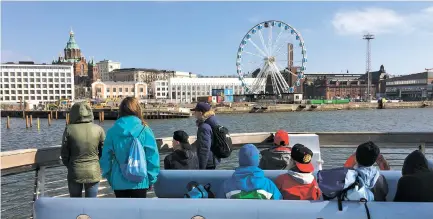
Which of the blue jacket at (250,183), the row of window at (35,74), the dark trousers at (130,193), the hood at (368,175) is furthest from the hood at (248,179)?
the row of window at (35,74)

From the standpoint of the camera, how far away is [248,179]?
309cm

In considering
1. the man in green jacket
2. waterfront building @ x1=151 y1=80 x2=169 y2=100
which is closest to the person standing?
the man in green jacket

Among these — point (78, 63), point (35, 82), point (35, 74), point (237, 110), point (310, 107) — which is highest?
point (78, 63)

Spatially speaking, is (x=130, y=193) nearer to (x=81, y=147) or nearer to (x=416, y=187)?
(x=81, y=147)

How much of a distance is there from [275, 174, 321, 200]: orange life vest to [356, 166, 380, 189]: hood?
332mm

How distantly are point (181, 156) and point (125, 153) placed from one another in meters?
1.15

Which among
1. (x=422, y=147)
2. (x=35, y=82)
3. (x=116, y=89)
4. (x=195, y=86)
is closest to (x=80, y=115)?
(x=422, y=147)

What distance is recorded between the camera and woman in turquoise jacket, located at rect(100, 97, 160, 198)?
346 centimetres

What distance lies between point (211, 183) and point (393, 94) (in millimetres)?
157639

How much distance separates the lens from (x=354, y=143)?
6516 mm

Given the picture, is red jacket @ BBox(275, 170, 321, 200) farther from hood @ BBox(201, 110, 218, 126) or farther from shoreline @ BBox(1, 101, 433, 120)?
shoreline @ BBox(1, 101, 433, 120)

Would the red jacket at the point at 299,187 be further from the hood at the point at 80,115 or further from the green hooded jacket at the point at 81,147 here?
the hood at the point at 80,115

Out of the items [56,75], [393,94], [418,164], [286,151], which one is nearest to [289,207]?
[418,164]

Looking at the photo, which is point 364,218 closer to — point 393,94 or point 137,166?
point 137,166
